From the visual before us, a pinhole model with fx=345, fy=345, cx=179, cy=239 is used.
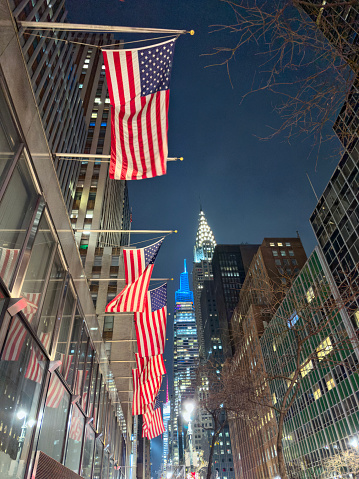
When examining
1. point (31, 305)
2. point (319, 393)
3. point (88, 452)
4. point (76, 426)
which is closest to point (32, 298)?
point (31, 305)

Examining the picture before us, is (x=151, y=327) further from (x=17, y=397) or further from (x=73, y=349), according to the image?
(x=17, y=397)

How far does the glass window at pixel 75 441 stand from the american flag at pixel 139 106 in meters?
8.63

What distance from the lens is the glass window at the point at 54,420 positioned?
866 cm

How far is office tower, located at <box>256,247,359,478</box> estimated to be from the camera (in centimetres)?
4316

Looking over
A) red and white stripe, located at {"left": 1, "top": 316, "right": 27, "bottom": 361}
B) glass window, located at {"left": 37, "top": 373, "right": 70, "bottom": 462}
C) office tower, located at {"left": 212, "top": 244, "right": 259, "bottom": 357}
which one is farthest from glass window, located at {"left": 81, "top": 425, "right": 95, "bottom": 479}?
office tower, located at {"left": 212, "top": 244, "right": 259, "bottom": 357}

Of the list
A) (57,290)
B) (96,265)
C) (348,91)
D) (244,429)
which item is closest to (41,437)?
(57,290)

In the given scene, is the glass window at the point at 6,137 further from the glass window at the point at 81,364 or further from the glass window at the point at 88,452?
the glass window at the point at 88,452

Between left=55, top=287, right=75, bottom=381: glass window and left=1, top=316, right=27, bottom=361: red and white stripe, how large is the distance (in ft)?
9.73

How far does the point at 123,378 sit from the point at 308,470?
40.7 meters

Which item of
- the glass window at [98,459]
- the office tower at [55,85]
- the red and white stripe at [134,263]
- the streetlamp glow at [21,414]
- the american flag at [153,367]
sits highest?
the office tower at [55,85]

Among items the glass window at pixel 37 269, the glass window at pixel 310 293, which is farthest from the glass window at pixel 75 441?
the glass window at pixel 310 293

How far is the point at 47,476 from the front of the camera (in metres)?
7.57

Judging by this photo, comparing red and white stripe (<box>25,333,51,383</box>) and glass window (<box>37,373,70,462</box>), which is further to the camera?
glass window (<box>37,373,70,462</box>)

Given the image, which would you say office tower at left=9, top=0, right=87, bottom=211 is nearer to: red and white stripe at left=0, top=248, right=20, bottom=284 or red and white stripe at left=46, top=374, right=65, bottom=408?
red and white stripe at left=46, top=374, right=65, bottom=408
